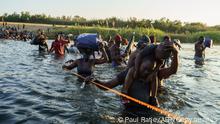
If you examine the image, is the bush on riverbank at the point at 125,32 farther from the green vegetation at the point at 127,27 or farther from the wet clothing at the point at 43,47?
the wet clothing at the point at 43,47

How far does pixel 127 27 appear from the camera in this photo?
196ft

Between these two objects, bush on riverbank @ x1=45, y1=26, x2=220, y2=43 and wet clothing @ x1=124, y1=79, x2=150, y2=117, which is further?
bush on riverbank @ x1=45, y1=26, x2=220, y2=43

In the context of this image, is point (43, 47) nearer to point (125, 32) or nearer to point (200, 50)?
point (200, 50)

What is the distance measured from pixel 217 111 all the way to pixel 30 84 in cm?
625

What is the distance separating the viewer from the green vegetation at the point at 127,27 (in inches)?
2031

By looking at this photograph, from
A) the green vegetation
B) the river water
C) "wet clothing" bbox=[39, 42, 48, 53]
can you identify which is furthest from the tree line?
the river water

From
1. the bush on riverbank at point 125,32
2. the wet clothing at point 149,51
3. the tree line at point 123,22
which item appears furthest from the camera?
the tree line at point 123,22

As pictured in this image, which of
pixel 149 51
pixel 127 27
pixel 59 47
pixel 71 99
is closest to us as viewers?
pixel 149 51

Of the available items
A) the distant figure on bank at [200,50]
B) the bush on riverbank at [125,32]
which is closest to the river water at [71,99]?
the distant figure on bank at [200,50]

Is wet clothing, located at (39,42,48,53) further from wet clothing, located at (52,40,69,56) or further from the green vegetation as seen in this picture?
the green vegetation

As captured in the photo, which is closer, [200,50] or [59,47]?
[200,50]

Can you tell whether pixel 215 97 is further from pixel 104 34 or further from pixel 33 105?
pixel 104 34

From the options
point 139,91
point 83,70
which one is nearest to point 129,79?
point 139,91

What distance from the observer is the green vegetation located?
51594mm
